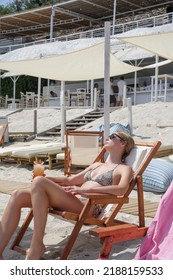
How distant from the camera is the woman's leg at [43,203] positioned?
109 inches

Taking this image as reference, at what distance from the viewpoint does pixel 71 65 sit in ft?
29.4

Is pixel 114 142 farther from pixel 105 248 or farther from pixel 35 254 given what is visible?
pixel 35 254

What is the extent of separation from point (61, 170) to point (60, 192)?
437cm

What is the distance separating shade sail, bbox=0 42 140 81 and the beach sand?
1805 millimetres

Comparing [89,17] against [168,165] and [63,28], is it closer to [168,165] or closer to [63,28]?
[63,28]

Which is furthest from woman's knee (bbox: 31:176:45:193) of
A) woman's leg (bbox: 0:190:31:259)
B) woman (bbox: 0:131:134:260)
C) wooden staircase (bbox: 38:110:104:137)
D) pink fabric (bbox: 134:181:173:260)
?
wooden staircase (bbox: 38:110:104:137)

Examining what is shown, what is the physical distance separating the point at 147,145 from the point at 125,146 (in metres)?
0.24

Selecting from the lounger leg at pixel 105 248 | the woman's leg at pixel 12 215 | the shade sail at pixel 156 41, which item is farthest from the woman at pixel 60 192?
the shade sail at pixel 156 41

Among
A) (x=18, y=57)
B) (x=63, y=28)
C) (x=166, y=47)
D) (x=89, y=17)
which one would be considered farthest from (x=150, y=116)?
(x=63, y=28)

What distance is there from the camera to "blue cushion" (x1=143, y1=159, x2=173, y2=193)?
5.35m

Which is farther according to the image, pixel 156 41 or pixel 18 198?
pixel 156 41

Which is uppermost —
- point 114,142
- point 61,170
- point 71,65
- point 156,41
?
point 156,41

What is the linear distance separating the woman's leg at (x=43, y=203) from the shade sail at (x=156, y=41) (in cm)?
403

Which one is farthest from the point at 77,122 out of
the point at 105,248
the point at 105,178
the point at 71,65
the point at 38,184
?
the point at 105,248
